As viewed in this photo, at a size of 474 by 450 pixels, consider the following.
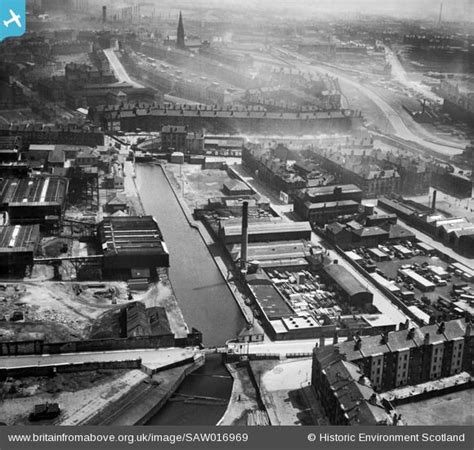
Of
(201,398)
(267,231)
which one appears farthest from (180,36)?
(201,398)

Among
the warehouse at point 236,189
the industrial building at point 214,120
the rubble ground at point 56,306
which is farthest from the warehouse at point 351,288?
the industrial building at point 214,120

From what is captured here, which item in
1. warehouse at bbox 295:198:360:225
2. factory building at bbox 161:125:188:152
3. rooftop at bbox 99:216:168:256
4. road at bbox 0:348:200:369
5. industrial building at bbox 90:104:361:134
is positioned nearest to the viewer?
road at bbox 0:348:200:369

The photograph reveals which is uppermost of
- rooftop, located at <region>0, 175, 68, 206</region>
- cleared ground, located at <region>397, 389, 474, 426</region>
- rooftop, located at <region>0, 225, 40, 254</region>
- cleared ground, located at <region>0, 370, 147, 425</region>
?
rooftop, located at <region>0, 175, 68, 206</region>

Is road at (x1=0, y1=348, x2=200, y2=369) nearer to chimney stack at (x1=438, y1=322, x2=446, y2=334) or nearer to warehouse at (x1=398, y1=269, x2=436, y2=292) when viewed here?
chimney stack at (x1=438, y1=322, x2=446, y2=334)

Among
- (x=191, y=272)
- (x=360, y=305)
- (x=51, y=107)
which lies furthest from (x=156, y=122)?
(x=360, y=305)

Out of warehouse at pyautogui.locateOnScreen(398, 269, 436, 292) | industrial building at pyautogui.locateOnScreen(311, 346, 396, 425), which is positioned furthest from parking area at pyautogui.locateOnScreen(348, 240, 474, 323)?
industrial building at pyautogui.locateOnScreen(311, 346, 396, 425)

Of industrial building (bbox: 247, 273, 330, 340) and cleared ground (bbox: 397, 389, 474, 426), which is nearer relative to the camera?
cleared ground (bbox: 397, 389, 474, 426)
